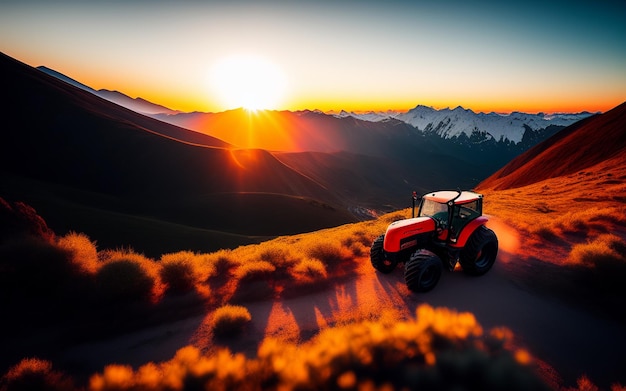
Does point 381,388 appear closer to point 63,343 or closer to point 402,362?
point 402,362

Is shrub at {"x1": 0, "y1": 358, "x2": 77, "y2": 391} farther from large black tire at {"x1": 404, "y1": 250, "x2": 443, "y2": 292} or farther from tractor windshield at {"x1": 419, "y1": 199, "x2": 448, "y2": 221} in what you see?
tractor windshield at {"x1": 419, "y1": 199, "x2": 448, "y2": 221}

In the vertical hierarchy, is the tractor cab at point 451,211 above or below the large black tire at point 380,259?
above

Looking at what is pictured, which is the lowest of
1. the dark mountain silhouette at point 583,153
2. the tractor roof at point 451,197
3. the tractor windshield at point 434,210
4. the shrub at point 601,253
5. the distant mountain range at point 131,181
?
the distant mountain range at point 131,181

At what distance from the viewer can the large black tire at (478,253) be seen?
838 centimetres

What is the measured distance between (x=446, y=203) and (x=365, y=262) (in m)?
3.85

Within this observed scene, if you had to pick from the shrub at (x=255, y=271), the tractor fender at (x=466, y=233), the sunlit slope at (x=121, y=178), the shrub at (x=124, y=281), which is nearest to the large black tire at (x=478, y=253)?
the tractor fender at (x=466, y=233)

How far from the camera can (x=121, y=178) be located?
5500cm

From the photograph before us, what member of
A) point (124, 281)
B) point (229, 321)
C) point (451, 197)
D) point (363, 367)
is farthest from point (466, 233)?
point (124, 281)

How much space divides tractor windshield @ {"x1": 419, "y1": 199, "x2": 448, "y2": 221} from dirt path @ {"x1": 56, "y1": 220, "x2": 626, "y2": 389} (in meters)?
2.08

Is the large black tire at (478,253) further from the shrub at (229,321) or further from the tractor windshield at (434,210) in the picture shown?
the shrub at (229,321)

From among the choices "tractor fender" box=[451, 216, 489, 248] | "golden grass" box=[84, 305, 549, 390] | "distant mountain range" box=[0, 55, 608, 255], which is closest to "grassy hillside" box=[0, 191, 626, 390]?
"golden grass" box=[84, 305, 549, 390]

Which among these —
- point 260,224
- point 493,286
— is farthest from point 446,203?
point 260,224

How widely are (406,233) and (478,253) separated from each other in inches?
113

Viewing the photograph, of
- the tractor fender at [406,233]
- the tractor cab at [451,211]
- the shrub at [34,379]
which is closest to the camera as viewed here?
the shrub at [34,379]
